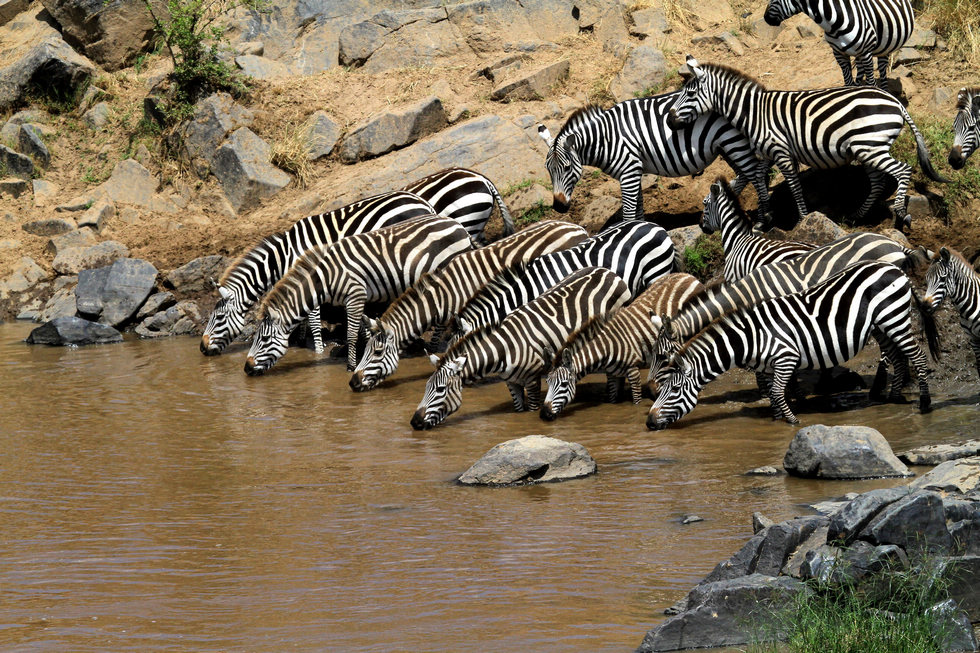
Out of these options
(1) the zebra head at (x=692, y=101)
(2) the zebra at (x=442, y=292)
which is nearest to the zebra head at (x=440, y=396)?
(2) the zebra at (x=442, y=292)

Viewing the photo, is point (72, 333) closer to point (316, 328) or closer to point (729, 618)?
point (316, 328)

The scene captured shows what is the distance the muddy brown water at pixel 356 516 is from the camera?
19.3ft

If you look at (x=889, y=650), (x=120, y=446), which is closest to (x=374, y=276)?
(x=120, y=446)

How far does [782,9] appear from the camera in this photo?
15.2 metres

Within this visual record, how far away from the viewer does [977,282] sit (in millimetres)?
10070

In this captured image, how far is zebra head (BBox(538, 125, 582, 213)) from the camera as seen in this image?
49.8ft

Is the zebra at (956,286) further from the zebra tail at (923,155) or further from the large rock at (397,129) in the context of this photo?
the large rock at (397,129)

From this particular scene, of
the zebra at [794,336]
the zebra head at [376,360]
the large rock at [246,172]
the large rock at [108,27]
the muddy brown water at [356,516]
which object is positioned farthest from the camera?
the large rock at [108,27]

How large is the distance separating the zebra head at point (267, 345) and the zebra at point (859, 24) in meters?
7.74

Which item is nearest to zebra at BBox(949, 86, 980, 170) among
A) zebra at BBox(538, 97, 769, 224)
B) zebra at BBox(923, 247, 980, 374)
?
zebra at BBox(538, 97, 769, 224)

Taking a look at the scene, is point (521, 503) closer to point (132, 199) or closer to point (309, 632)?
point (309, 632)

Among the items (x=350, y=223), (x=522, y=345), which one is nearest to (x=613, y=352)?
(x=522, y=345)

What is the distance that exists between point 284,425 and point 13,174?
1186cm

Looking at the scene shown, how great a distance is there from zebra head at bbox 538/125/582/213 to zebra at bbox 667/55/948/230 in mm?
1472
